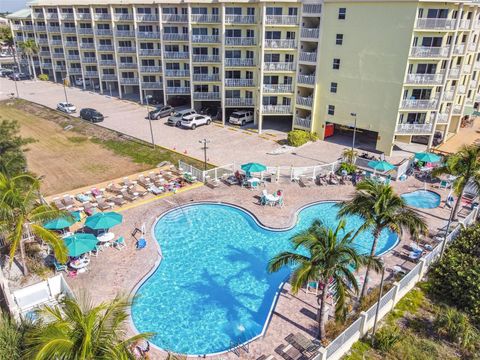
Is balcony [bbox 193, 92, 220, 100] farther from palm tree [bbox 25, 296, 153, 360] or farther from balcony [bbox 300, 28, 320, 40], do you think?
palm tree [bbox 25, 296, 153, 360]

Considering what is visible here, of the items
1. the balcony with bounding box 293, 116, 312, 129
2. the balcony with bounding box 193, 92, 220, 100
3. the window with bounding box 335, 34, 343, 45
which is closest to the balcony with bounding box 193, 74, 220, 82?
the balcony with bounding box 193, 92, 220, 100

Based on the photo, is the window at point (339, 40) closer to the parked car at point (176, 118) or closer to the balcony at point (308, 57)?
the balcony at point (308, 57)

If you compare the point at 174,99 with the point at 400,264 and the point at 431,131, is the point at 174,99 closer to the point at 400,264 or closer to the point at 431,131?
the point at 431,131

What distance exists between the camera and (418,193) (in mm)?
34281

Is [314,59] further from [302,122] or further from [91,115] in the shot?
[91,115]

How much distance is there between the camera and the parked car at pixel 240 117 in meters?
51.3

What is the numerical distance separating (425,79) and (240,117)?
894 inches

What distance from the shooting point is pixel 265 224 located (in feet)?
94.0

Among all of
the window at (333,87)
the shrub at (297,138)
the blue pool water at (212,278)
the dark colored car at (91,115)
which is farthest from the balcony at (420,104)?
the dark colored car at (91,115)

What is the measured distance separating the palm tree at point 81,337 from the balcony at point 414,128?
36.7 metres

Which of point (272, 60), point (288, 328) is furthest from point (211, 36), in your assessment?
point (288, 328)

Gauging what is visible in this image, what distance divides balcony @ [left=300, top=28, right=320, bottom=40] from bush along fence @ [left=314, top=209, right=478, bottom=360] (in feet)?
85.5

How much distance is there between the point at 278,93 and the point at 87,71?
42457 millimetres

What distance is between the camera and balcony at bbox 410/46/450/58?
37938 millimetres
